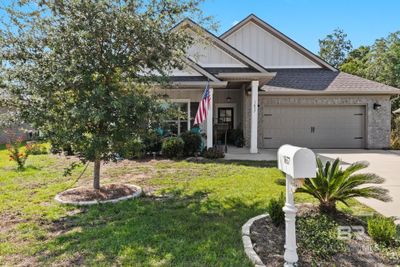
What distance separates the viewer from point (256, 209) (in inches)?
203

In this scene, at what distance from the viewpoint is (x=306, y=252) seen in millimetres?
3494

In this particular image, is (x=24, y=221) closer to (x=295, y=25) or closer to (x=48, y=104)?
(x=48, y=104)

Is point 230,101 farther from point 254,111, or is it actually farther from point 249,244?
point 249,244

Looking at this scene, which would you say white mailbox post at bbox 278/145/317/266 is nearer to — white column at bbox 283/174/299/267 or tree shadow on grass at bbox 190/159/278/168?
white column at bbox 283/174/299/267

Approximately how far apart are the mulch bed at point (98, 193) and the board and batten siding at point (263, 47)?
13205 mm

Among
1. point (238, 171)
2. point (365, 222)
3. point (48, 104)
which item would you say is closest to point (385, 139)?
point (238, 171)

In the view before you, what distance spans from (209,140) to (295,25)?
12.9 m

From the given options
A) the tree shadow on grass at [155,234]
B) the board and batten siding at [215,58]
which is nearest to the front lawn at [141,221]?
the tree shadow on grass at [155,234]

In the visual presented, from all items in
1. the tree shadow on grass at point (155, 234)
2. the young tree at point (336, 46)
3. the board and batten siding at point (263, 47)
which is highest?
the young tree at point (336, 46)

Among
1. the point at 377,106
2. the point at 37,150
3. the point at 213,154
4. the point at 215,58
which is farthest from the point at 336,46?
the point at 37,150

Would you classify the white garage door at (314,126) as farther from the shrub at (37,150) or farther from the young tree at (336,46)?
the young tree at (336,46)

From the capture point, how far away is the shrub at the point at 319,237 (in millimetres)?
3511

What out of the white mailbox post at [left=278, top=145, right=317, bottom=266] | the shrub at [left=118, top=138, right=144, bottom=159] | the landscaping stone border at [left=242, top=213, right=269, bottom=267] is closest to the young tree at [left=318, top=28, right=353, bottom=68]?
the shrub at [left=118, top=138, right=144, bottom=159]

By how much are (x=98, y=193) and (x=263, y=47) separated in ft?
46.7
